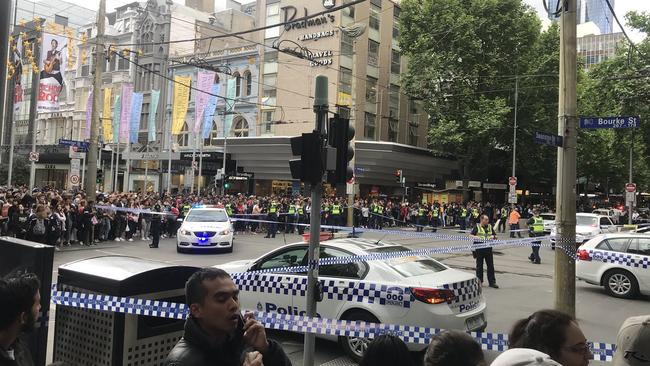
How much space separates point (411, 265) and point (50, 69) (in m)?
22.5

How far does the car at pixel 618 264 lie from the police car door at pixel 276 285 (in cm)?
765

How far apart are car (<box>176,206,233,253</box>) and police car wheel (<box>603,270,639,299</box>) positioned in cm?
1119

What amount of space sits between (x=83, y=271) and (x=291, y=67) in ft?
125

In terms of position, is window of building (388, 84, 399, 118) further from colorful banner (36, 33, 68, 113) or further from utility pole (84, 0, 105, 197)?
utility pole (84, 0, 105, 197)

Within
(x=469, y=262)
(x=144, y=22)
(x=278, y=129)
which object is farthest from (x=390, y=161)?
(x=144, y=22)

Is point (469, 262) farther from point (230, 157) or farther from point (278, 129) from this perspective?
point (230, 157)

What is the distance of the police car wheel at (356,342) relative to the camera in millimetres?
6344

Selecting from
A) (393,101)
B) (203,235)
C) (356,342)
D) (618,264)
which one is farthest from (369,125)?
(356,342)

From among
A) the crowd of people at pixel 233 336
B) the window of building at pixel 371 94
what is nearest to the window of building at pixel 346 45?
the window of building at pixel 371 94

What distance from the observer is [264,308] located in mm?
7266

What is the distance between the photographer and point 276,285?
7.18 metres

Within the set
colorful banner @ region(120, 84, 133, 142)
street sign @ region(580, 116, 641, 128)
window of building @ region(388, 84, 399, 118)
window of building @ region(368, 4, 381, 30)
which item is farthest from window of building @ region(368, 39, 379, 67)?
street sign @ region(580, 116, 641, 128)

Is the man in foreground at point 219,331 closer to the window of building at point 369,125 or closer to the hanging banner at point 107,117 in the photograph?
the window of building at point 369,125

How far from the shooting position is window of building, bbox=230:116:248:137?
1716 inches
